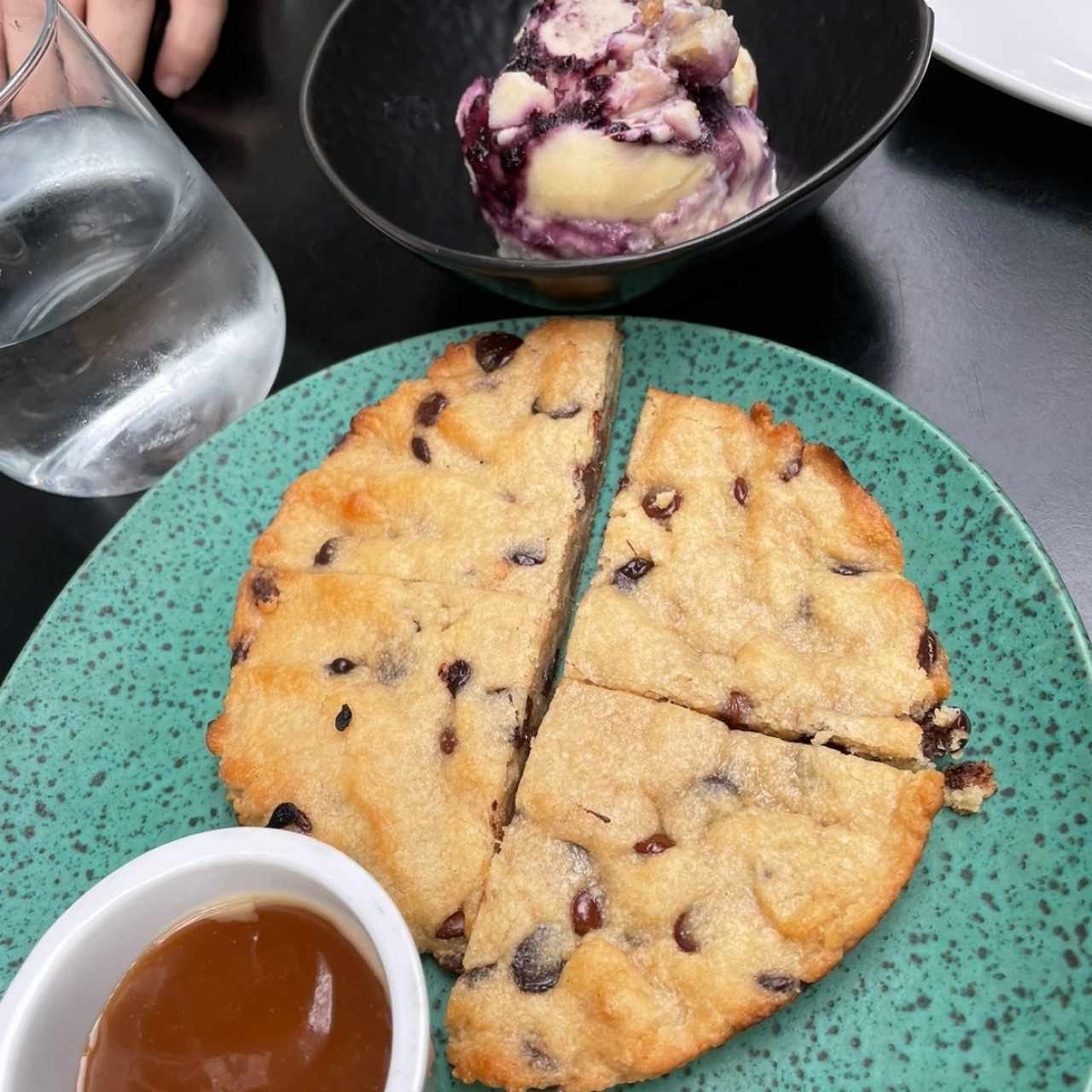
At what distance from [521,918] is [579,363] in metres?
1.11

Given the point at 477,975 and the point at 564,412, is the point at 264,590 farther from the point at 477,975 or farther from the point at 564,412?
the point at 477,975

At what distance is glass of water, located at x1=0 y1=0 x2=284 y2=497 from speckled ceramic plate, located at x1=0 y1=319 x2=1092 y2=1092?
0.25 m

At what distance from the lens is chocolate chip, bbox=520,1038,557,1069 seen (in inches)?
64.9

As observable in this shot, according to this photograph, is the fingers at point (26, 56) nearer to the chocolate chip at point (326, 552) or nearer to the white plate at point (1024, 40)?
the chocolate chip at point (326, 552)

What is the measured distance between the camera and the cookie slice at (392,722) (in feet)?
6.06

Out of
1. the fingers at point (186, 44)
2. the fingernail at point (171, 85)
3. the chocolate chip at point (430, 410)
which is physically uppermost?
the fingers at point (186, 44)

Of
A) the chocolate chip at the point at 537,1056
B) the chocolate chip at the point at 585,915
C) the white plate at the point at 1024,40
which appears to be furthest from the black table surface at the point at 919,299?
the chocolate chip at the point at 537,1056

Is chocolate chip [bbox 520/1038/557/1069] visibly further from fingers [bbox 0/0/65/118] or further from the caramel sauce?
fingers [bbox 0/0/65/118]

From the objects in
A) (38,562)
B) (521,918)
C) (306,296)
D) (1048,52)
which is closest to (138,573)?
(38,562)

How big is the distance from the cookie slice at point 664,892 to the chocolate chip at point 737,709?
24 mm

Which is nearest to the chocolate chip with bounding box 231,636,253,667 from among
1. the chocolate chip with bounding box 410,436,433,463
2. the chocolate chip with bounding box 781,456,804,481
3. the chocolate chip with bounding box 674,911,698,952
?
the chocolate chip with bounding box 410,436,433,463

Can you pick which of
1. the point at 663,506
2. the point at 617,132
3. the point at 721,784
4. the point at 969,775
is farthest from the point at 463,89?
the point at 969,775

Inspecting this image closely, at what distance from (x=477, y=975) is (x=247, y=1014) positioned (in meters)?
0.36

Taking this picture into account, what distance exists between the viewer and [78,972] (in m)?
1.60
